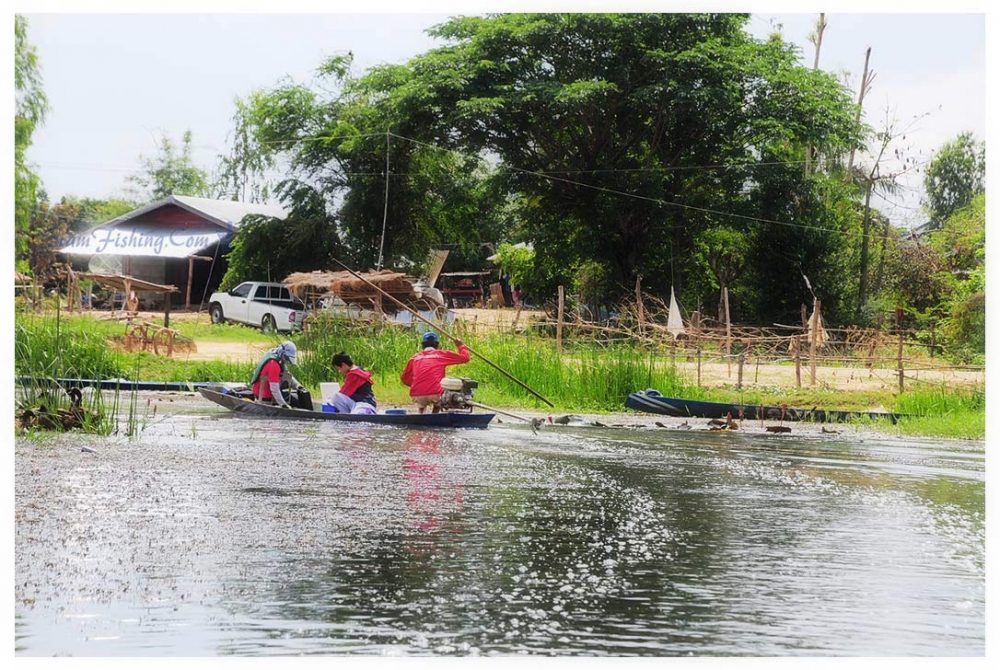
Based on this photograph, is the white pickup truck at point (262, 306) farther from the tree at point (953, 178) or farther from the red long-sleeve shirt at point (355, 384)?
the tree at point (953, 178)

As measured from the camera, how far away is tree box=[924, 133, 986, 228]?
2953 centimetres

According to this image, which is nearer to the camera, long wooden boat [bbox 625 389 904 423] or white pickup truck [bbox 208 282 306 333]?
long wooden boat [bbox 625 389 904 423]

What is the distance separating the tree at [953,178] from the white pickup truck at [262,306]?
53.6 ft

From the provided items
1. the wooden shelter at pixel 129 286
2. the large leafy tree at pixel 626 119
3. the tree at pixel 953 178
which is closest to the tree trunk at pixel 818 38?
the large leafy tree at pixel 626 119

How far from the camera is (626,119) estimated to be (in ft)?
84.2

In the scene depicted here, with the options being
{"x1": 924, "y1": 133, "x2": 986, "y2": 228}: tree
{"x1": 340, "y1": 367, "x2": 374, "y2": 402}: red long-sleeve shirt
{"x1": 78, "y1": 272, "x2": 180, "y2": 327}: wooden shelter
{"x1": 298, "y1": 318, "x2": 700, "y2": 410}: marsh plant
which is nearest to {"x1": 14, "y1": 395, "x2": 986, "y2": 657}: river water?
{"x1": 340, "y1": 367, "x2": 374, "y2": 402}: red long-sleeve shirt

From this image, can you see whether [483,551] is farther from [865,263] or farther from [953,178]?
[953,178]

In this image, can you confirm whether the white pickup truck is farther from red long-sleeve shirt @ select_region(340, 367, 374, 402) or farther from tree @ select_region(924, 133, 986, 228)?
tree @ select_region(924, 133, 986, 228)

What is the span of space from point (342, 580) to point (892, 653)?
2.69 m

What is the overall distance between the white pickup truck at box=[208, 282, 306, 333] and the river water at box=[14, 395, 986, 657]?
13536 mm

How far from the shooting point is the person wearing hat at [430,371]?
12.8m

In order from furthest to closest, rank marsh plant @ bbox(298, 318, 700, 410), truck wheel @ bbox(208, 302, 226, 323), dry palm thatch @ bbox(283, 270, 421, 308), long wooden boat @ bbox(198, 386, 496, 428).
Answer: truck wheel @ bbox(208, 302, 226, 323)
dry palm thatch @ bbox(283, 270, 421, 308)
marsh plant @ bbox(298, 318, 700, 410)
long wooden boat @ bbox(198, 386, 496, 428)

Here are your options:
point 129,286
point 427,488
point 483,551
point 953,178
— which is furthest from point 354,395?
point 953,178

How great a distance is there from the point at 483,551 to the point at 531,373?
971 cm
